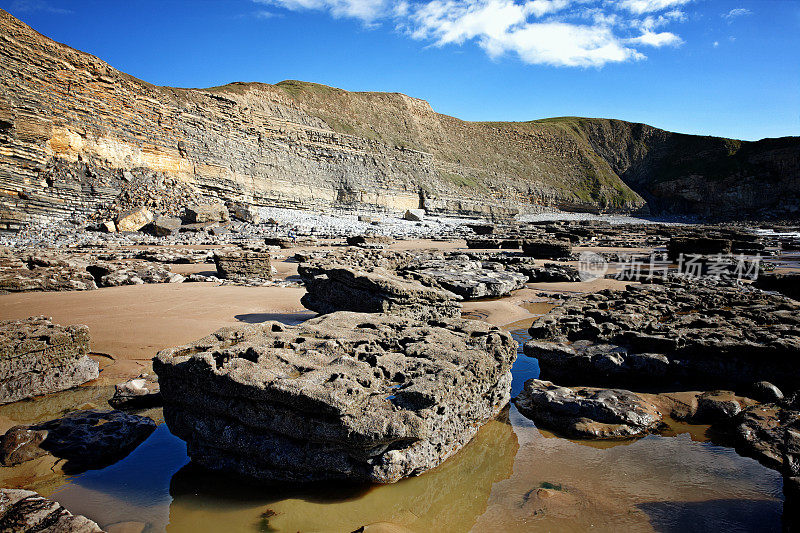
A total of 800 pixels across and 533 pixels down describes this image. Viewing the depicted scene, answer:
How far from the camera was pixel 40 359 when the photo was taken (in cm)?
421

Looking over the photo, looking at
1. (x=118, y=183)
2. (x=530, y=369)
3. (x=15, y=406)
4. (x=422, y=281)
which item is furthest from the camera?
(x=118, y=183)

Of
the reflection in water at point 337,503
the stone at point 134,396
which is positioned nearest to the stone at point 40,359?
the stone at point 134,396

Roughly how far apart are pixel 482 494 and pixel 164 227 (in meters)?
22.0

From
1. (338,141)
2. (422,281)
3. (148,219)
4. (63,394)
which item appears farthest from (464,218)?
(63,394)

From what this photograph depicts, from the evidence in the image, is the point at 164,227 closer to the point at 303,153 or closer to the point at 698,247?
the point at 303,153

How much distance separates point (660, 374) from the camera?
452 centimetres

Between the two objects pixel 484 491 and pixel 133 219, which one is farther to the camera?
pixel 133 219

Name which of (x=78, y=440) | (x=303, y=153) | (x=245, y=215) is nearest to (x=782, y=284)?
(x=78, y=440)

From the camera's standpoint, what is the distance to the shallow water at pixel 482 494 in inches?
99.3

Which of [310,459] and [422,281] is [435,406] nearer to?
[310,459]

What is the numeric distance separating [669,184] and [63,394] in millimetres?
84233

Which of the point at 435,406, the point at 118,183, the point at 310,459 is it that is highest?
the point at 118,183

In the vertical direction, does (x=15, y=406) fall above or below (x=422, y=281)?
below

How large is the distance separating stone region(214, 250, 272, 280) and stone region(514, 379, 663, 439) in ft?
27.6
